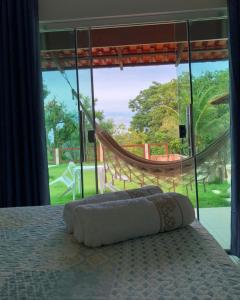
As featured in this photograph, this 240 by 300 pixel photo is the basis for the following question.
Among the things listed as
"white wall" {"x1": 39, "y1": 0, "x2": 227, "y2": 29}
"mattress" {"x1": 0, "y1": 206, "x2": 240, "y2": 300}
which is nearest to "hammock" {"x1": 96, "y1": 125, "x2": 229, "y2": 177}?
"white wall" {"x1": 39, "y1": 0, "x2": 227, "y2": 29}

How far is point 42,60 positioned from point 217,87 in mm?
1268

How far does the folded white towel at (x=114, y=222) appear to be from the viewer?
87cm

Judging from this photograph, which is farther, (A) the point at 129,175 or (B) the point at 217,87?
(A) the point at 129,175

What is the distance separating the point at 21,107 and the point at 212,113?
1.34 metres

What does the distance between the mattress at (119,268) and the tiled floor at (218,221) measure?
158 cm

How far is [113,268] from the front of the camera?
73cm

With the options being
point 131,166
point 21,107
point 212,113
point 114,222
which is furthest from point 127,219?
point 131,166

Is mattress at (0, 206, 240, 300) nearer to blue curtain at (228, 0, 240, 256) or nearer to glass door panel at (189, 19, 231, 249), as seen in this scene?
blue curtain at (228, 0, 240, 256)

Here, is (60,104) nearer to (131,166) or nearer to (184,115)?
(184,115)

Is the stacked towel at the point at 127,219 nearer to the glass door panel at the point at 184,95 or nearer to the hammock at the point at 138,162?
the glass door panel at the point at 184,95

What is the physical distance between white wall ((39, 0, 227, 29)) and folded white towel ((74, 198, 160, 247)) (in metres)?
1.75

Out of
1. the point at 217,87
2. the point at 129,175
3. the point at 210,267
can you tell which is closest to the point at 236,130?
the point at 217,87

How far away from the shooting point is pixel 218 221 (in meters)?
2.54

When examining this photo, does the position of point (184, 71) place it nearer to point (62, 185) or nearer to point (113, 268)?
point (62, 185)
